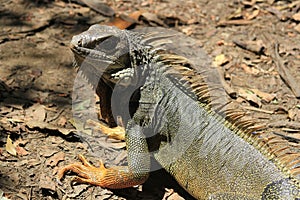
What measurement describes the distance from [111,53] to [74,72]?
74.4 inches

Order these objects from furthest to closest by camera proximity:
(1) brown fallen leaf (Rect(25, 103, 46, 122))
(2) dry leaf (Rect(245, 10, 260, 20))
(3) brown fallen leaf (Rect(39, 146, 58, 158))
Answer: (2) dry leaf (Rect(245, 10, 260, 20)), (1) brown fallen leaf (Rect(25, 103, 46, 122)), (3) brown fallen leaf (Rect(39, 146, 58, 158))

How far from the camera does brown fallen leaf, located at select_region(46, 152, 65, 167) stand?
584 centimetres

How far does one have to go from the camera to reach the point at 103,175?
566 cm

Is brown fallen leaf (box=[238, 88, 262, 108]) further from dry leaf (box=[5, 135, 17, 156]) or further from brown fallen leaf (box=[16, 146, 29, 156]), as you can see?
dry leaf (box=[5, 135, 17, 156])

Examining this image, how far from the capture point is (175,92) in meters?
5.59

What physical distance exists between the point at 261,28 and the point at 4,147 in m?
4.94

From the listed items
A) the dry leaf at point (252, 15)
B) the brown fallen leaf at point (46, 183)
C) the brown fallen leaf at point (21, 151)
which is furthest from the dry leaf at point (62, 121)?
the dry leaf at point (252, 15)

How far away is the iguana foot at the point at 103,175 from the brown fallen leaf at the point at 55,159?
16cm

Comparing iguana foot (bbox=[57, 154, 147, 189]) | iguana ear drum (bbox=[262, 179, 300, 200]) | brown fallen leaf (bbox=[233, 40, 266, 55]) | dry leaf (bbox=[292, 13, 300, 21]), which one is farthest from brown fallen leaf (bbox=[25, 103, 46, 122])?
dry leaf (bbox=[292, 13, 300, 21])

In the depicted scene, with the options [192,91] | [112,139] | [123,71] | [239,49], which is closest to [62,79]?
[112,139]

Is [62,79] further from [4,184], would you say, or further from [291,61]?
[291,61]

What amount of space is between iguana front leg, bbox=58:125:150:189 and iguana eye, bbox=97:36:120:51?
950 millimetres

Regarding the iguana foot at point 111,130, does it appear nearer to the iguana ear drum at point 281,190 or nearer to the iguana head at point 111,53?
the iguana head at point 111,53

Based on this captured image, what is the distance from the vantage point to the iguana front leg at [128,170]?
5.55 m
